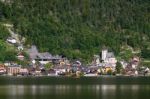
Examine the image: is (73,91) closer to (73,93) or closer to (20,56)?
(73,93)

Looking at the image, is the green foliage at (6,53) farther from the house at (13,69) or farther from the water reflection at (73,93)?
the water reflection at (73,93)

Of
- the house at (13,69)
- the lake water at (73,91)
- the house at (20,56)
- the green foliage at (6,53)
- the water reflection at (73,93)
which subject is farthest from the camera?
the house at (20,56)

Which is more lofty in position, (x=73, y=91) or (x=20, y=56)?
(x=20, y=56)

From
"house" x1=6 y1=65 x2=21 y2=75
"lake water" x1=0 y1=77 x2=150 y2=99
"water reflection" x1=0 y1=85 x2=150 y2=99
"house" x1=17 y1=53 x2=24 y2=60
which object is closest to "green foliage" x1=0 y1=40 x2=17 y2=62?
"house" x1=17 y1=53 x2=24 y2=60

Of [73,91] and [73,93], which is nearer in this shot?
[73,93]

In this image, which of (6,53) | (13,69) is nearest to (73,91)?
(13,69)

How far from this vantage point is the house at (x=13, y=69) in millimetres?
185000

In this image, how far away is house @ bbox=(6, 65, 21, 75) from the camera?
18500cm

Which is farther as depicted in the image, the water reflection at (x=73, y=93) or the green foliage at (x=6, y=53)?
the green foliage at (x=6, y=53)

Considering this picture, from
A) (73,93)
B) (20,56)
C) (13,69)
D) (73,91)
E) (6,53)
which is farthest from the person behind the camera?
(20,56)

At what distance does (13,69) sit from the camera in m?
187

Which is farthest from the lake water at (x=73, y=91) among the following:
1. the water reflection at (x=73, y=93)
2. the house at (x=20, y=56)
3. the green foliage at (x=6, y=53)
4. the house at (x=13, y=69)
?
the house at (x=20, y=56)

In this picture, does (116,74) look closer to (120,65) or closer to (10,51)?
(120,65)

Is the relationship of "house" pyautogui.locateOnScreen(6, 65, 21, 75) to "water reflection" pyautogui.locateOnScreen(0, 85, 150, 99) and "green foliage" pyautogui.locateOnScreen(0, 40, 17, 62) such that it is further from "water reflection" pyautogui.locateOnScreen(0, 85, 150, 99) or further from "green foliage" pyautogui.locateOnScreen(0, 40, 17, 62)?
"water reflection" pyautogui.locateOnScreen(0, 85, 150, 99)
